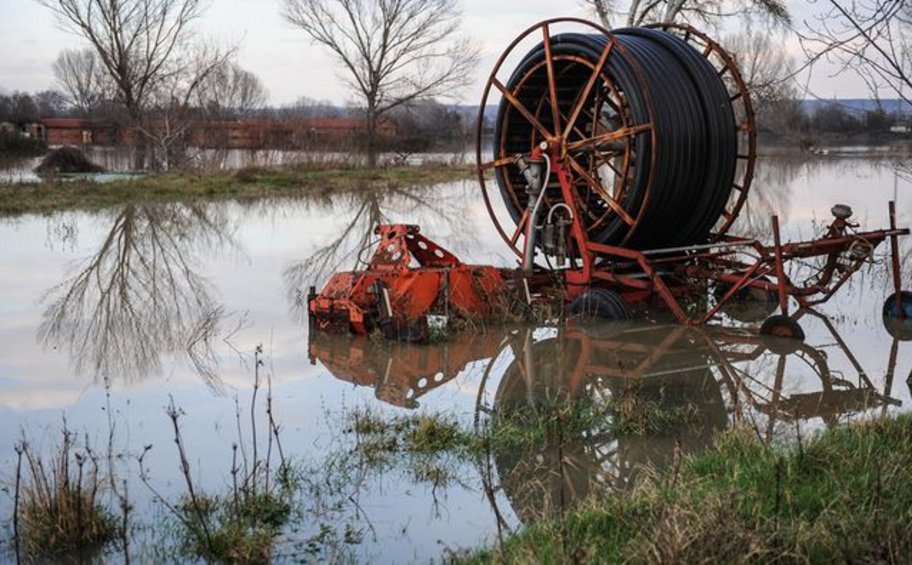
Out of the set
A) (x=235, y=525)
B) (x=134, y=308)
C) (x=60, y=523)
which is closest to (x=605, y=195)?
(x=134, y=308)

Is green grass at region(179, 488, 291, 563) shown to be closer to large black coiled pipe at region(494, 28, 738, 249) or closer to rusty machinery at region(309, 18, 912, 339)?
rusty machinery at region(309, 18, 912, 339)

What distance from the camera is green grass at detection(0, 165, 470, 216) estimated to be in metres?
22.9

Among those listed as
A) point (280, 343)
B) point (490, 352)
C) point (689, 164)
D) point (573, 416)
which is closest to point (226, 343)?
point (280, 343)

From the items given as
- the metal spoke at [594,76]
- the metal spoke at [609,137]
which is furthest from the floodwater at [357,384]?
the metal spoke at [594,76]

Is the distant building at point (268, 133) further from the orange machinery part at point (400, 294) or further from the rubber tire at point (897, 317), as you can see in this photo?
the rubber tire at point (897, 317)

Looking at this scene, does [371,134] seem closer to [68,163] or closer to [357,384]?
[68,163]

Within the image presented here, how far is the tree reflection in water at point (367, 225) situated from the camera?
1298cm

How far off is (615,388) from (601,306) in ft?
7.64

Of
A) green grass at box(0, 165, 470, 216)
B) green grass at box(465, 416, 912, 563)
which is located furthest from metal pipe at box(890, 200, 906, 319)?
green grass at box(0, 165, 470, 216)

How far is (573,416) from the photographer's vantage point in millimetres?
6562

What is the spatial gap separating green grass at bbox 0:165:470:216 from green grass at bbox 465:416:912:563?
18.6 m

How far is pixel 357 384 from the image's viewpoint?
26.6 feet

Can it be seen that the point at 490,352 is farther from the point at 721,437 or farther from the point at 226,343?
the point at 721,437

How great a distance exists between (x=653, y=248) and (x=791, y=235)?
6.87m
